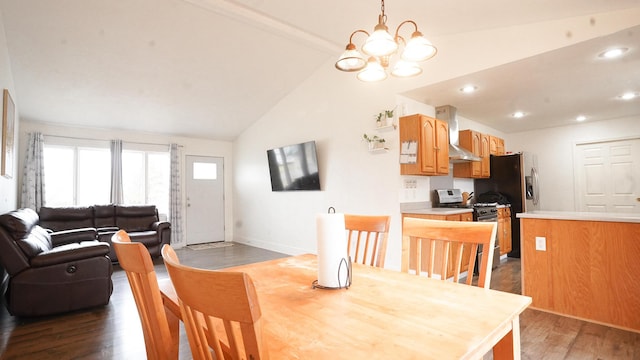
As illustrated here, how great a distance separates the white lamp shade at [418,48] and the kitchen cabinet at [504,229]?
405cm

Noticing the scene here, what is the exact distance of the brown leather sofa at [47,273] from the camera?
271 cm

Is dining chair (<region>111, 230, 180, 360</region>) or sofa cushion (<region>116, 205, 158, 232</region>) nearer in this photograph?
dining chair (<region>111, 230, 180, 360</region>)

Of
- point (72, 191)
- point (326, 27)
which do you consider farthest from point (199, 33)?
point (72, 191)

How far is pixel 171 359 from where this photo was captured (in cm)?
93

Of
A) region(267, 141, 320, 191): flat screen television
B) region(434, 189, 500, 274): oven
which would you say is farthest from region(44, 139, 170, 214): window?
region(434, 189, 500, 274): oven

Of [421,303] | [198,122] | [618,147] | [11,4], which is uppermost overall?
[11,4]

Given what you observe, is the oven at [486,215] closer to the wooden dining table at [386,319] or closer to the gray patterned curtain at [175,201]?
the wooden dining table at [386,319]

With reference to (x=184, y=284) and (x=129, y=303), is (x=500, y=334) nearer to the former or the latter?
(x=184, y=284)

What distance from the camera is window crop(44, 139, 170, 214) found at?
558cm

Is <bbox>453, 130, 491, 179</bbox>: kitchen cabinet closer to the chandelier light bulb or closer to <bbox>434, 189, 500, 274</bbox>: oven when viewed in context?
<bbox>434, 189, 500, 274</bbox>: oven

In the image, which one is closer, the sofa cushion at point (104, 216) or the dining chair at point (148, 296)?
the dining chair at point (148, 296)

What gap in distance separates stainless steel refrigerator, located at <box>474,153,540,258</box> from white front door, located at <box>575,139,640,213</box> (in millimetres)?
856

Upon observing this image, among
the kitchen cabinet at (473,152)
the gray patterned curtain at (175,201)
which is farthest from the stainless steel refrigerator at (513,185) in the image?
the gray patterned curtain at (175,201)

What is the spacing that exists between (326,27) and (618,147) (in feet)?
17.6
